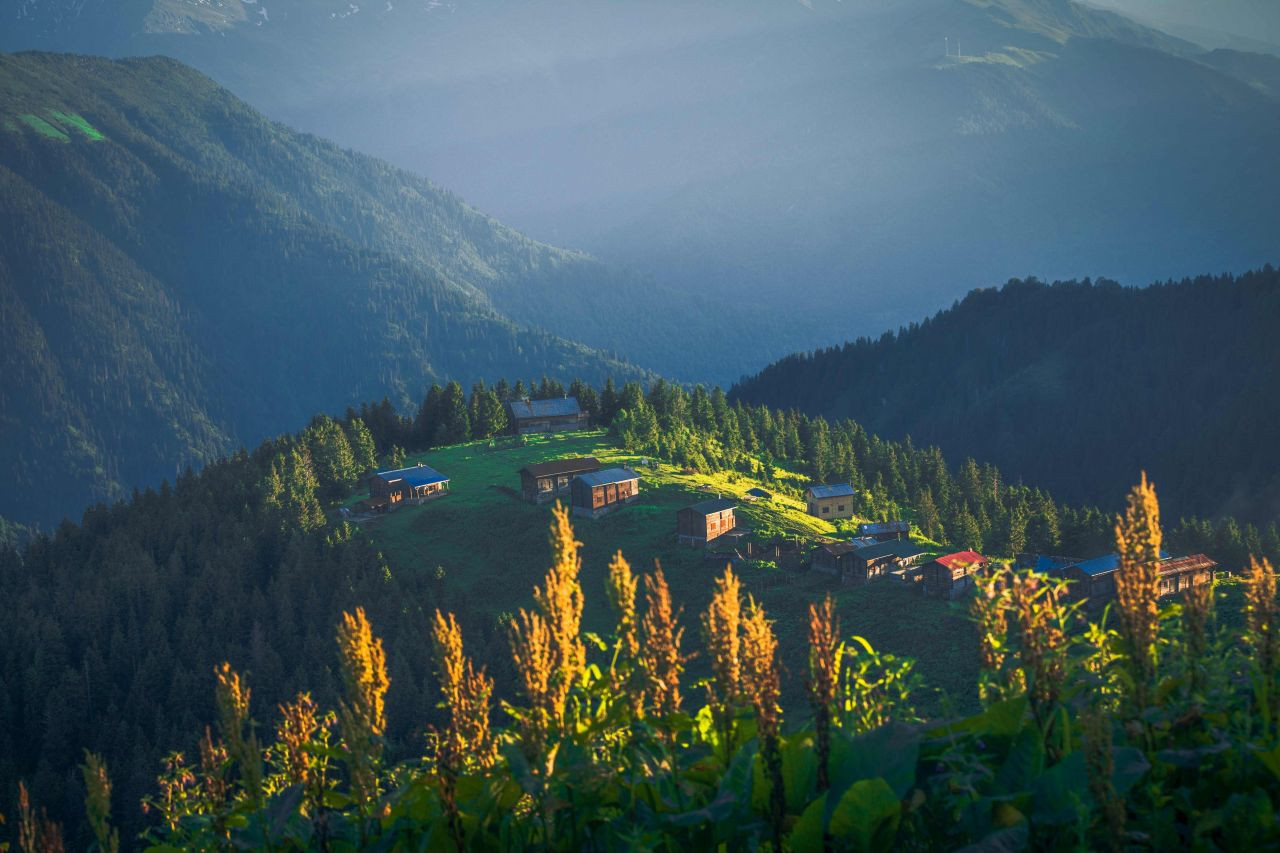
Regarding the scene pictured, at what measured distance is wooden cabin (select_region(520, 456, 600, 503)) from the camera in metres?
92.0

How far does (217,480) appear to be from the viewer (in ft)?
378

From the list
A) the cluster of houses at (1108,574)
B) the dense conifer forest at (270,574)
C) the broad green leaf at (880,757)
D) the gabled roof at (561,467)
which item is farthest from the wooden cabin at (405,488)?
the broad green leaf at (880,757)

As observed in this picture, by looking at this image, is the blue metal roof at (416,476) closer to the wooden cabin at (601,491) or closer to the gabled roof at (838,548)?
the wooden cabin at (601,491)

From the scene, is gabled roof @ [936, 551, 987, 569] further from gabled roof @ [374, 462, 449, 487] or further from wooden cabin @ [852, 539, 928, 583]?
gabled roof @ [374, 462, 449, 487]

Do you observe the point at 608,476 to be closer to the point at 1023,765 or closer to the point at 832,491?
the point at 832,491

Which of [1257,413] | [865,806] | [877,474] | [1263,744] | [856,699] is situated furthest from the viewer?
[1257,413]

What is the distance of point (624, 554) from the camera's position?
82938 mm

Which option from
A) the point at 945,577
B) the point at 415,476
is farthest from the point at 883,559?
the point at 415,476

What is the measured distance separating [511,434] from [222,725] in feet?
383

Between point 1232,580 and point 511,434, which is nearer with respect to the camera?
point 1232,580

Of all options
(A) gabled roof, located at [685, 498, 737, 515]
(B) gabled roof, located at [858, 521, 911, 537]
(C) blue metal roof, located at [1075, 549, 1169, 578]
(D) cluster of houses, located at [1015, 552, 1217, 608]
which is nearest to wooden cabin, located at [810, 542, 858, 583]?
(A) gabled roof, located at [685, 498, 737, 515]

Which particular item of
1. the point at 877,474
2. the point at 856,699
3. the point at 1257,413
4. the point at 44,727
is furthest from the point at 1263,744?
the point at 1257,413

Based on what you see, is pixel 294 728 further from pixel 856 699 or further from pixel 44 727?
pixel 44 727

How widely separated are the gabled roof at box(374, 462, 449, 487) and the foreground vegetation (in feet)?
298
